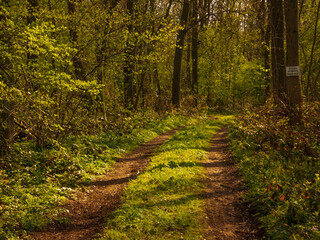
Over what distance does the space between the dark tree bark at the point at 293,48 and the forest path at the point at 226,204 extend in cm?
314

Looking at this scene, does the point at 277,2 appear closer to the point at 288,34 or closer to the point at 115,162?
the point at 288,34

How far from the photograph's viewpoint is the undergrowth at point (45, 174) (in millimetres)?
5309

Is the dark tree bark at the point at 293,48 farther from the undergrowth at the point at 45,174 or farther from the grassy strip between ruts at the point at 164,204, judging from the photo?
the undergrowth at the point at 45,174

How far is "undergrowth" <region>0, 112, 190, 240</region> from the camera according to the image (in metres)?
5.31

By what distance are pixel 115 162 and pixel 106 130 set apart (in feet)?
12.4

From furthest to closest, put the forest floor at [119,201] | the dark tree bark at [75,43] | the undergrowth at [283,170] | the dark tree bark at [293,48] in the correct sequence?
the dark tree bark at [75,43]
the dark tree bark at [293,48]
the forest floor at [119,201]
the undergrowth at [283,170]

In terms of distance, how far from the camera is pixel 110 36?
38.0 ft

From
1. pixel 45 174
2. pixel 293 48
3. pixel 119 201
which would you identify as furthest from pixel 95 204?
pixel 293 48

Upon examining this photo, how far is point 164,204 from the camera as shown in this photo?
6234 mm

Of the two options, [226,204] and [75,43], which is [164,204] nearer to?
[226,204]

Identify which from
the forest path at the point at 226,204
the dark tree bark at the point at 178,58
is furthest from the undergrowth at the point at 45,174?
the dark tree bark at the point at 178,58

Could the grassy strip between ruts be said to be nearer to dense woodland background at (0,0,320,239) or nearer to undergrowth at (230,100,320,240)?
undergrowth at (230,100,320,240)

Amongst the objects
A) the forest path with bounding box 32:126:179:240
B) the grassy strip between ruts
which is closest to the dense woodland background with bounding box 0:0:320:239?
the forest path with bounding box 32:126:179:240

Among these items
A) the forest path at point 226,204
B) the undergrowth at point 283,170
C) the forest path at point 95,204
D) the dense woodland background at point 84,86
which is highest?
the dense woodland background at point 84,86
